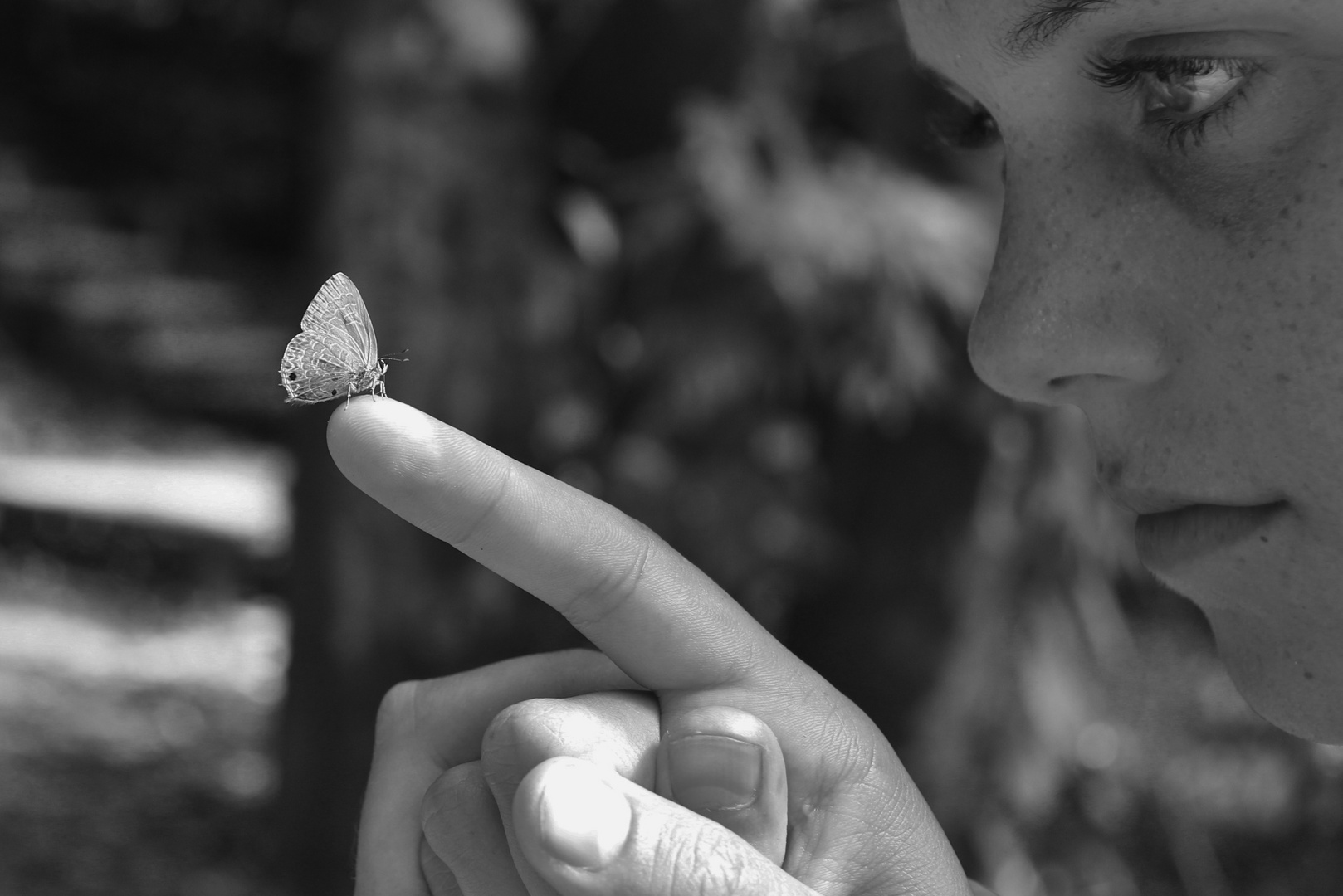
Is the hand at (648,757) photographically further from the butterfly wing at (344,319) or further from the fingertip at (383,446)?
the butterfly wing at (344,319)

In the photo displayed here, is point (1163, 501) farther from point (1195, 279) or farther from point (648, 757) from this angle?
point (648, 757)

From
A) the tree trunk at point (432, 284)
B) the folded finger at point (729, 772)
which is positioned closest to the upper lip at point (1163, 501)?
the folded finger at point (729, 772)

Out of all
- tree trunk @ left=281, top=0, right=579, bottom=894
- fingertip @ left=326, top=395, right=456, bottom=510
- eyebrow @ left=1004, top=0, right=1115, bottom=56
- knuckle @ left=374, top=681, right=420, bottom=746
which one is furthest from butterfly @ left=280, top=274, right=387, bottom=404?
tree trunk @ left=281, top=0, right=579, bottom=894

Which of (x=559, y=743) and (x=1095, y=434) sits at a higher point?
(x=1095, y=434)

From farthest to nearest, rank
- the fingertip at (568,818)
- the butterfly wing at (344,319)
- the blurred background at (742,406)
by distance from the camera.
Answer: the blurred background at (742,406) → the butterfly wing at (344,319) → the fingertip at (568,818)

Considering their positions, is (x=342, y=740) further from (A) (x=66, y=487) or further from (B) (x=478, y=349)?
(A) (x=66, y=487)

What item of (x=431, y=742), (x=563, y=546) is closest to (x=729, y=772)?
(x=563, y=546)

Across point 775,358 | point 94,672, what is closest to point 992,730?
point 775,358
